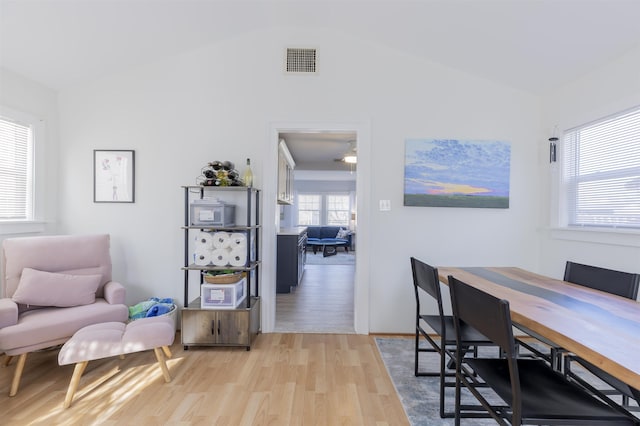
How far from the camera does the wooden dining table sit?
1.01 m

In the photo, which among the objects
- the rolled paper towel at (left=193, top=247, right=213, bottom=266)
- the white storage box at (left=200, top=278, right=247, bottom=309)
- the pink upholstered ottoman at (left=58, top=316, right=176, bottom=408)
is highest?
the rolled paper towel at (left=193, top=247, right=213, bottom=266)

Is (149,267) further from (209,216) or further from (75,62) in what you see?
(75,62)

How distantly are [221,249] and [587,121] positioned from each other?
3232 mm

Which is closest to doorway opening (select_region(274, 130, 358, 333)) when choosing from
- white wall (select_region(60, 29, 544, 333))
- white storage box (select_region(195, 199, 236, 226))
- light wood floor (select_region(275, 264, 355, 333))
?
light wood floor (select_region(275, 264, 355, 333))

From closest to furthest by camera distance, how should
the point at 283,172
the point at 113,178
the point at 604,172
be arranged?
the point at 604,172 < the point at 113,178 < the point at 283,172

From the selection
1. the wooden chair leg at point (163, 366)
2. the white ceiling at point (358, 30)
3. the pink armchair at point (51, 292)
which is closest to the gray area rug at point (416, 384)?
the wooden chair leg at point (163, 366)

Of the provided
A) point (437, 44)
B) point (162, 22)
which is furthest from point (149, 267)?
point (437, 44)

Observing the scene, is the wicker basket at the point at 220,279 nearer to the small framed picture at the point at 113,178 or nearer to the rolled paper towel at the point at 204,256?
the rolled paper towel at the point at 204,256

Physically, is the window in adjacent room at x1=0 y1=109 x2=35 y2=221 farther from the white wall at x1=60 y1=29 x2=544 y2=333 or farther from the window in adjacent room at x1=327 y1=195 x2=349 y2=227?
the window in adjacent room at x1=327 y1=195 x2=349 y2=227

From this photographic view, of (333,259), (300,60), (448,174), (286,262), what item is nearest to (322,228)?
(333,259)

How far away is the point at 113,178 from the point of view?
3105mm

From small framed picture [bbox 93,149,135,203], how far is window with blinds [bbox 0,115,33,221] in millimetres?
500

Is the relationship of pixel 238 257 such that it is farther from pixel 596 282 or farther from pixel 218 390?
pixel 596 282

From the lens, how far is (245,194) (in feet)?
10.3
